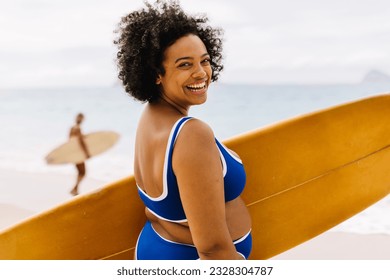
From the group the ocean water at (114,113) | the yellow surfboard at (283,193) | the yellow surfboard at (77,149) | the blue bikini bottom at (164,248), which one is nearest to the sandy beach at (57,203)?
the yellow surfboard at (283,193)

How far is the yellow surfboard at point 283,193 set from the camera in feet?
6.84

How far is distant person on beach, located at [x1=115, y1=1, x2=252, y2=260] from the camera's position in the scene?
1.26 meters

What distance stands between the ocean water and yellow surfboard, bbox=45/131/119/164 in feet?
8.48

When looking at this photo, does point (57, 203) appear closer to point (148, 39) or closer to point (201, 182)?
point (148, 39)

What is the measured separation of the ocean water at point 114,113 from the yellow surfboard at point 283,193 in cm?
726

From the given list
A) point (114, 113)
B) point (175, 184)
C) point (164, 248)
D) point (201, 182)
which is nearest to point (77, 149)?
point (164, 248)

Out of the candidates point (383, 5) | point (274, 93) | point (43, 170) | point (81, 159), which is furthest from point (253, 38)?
point (81, 159)

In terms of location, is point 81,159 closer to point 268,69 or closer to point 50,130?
point 50,130

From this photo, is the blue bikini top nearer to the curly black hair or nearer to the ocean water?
the curly black hair

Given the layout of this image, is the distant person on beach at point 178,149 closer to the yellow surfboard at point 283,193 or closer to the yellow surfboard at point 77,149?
the yellow surfboard at point 283,193

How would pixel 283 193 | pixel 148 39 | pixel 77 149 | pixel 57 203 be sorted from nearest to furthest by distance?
pixel 148 39 → pixel 283 193 → pixel 57 203 → pixel 77 149

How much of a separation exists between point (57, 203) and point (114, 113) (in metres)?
19.4

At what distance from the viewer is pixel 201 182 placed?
4.09ft

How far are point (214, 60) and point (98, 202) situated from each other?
83cm
